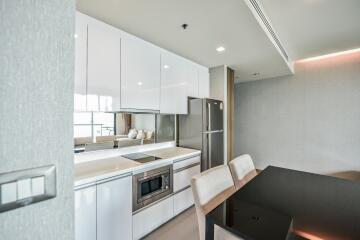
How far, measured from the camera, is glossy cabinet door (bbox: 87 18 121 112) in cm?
169

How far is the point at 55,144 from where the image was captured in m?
0.51

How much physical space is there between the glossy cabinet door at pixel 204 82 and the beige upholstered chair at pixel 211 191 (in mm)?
1969

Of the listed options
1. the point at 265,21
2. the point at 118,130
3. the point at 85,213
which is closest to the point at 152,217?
the point at 85,213

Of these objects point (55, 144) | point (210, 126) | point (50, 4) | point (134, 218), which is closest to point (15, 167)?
point (55, 144)

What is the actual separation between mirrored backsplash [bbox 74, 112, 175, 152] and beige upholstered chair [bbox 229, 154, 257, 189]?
139 centimetres

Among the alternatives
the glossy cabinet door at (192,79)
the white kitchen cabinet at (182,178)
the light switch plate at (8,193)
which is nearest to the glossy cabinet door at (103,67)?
the white kitchen cabinet at (182,178)

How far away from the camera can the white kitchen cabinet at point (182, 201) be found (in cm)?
222

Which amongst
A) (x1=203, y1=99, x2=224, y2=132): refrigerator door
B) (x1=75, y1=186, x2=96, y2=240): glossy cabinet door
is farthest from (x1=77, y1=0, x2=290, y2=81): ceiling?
(x1=75, y1=186, x2=96, y2=240): glossy cabinet door

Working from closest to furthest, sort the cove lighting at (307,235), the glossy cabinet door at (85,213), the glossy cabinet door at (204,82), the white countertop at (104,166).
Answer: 1. the cove lighting at (307,235)
2. the glossy cabinet door at (85,213)
3. the white countertop at (104,166)
4. the glossy cabinet door at (204,82)

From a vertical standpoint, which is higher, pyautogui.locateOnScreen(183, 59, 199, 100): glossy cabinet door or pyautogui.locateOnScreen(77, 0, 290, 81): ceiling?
pyautogui.locateOnScreen(77, 0, 290, 81): ceiling

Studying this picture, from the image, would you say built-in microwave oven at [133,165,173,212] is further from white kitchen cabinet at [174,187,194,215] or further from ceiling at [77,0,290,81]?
ceiling at [77,0,290,81]

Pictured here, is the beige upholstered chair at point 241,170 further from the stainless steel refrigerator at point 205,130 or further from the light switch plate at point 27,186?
the light switch plate at point 27,186

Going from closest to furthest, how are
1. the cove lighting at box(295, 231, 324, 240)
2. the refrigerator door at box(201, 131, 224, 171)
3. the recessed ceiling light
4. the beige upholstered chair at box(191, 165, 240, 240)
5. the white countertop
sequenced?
the cove lighting at box(295, 231, 324, 240), the beige upholstered chair at box(191, 165, 240, 240), the white countertop, the recessed ceiling light, the refrigerator door at box(201, 131, 224, 171)

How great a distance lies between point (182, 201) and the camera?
7.61 feet
